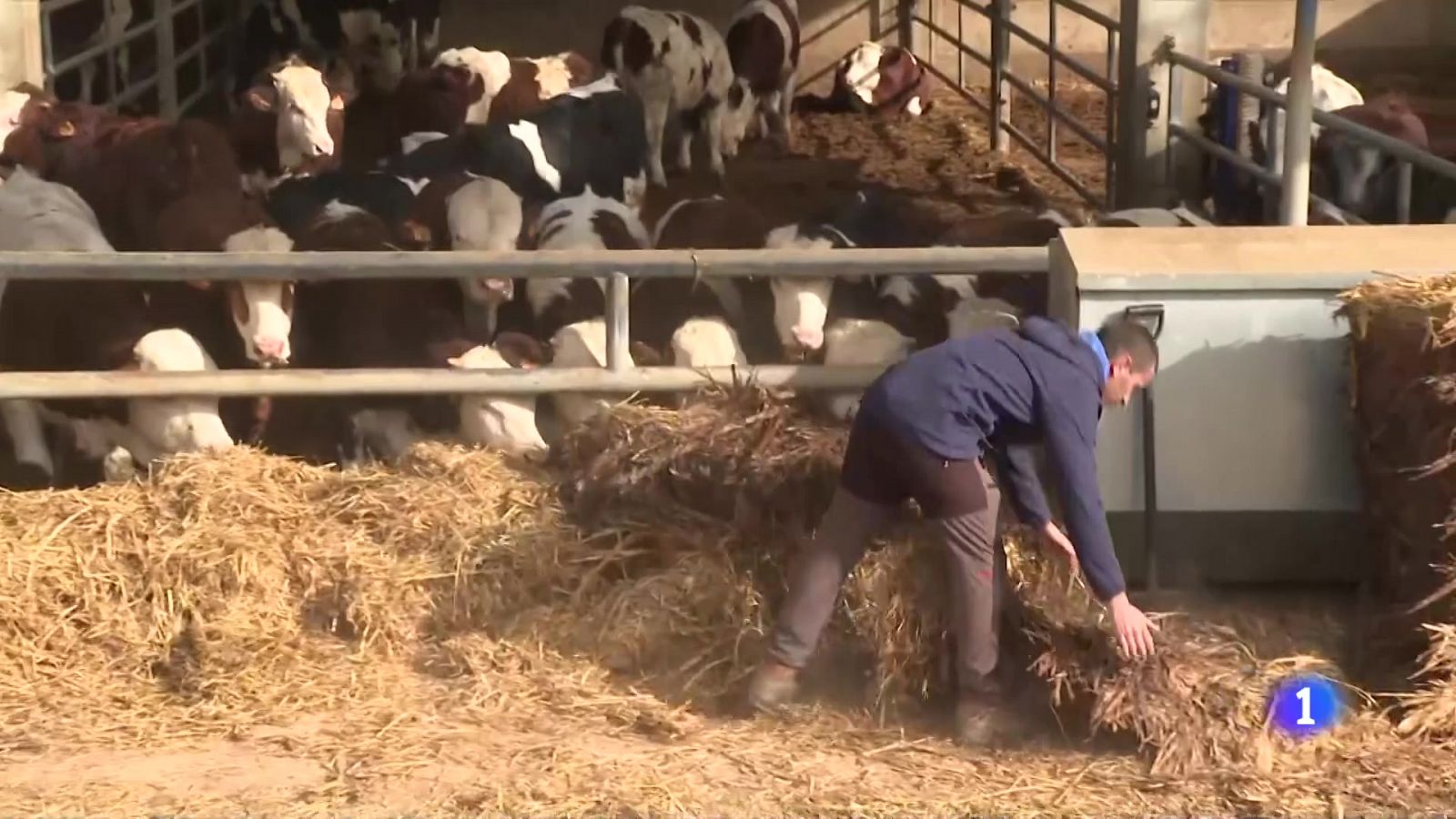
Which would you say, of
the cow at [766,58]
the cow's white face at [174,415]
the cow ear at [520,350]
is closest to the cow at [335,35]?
the cow at [766,58]

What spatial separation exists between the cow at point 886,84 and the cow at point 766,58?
0.94 meters

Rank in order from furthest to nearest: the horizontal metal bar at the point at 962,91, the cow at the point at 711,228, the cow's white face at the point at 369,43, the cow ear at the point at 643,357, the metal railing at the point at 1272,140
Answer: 1. the cow's white face at the point at 369,43
2. the horizontal metal bar at the point at 962,91
3. the cow at the point at 711,228
4. the cow ear at the point at 643,357
5. the metal railing at the point at 1272,140

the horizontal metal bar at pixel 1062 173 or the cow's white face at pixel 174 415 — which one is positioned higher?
the cow's white face at pixel 174 415

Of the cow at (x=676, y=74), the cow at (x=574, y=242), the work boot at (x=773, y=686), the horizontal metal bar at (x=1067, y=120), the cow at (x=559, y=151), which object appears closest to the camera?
the work boot at (x=773, y=686)

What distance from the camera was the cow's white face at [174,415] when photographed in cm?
633

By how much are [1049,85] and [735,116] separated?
3.09 meters

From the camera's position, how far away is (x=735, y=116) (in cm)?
1470

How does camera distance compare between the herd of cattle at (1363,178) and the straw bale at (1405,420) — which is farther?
the herd of cattle at (1363,178)

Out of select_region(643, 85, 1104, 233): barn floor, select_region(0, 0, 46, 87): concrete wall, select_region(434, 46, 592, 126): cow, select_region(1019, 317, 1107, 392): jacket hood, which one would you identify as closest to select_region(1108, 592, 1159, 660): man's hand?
select_region(1019, 317, 1107, 392): jacket hood

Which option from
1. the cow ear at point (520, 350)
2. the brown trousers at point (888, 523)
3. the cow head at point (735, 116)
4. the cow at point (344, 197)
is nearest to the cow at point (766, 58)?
the cow head at point (735, 116)

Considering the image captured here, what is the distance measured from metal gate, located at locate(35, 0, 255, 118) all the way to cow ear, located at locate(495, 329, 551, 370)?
4.36m

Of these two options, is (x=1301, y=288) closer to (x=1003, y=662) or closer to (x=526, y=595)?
(x=1003, y=662)

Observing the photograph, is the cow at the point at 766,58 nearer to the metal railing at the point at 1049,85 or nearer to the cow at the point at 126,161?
the metal railing at the point at 1049,85

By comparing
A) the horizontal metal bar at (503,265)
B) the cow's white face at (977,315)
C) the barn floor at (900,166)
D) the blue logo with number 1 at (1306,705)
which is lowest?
the barn floor at (900,166)
